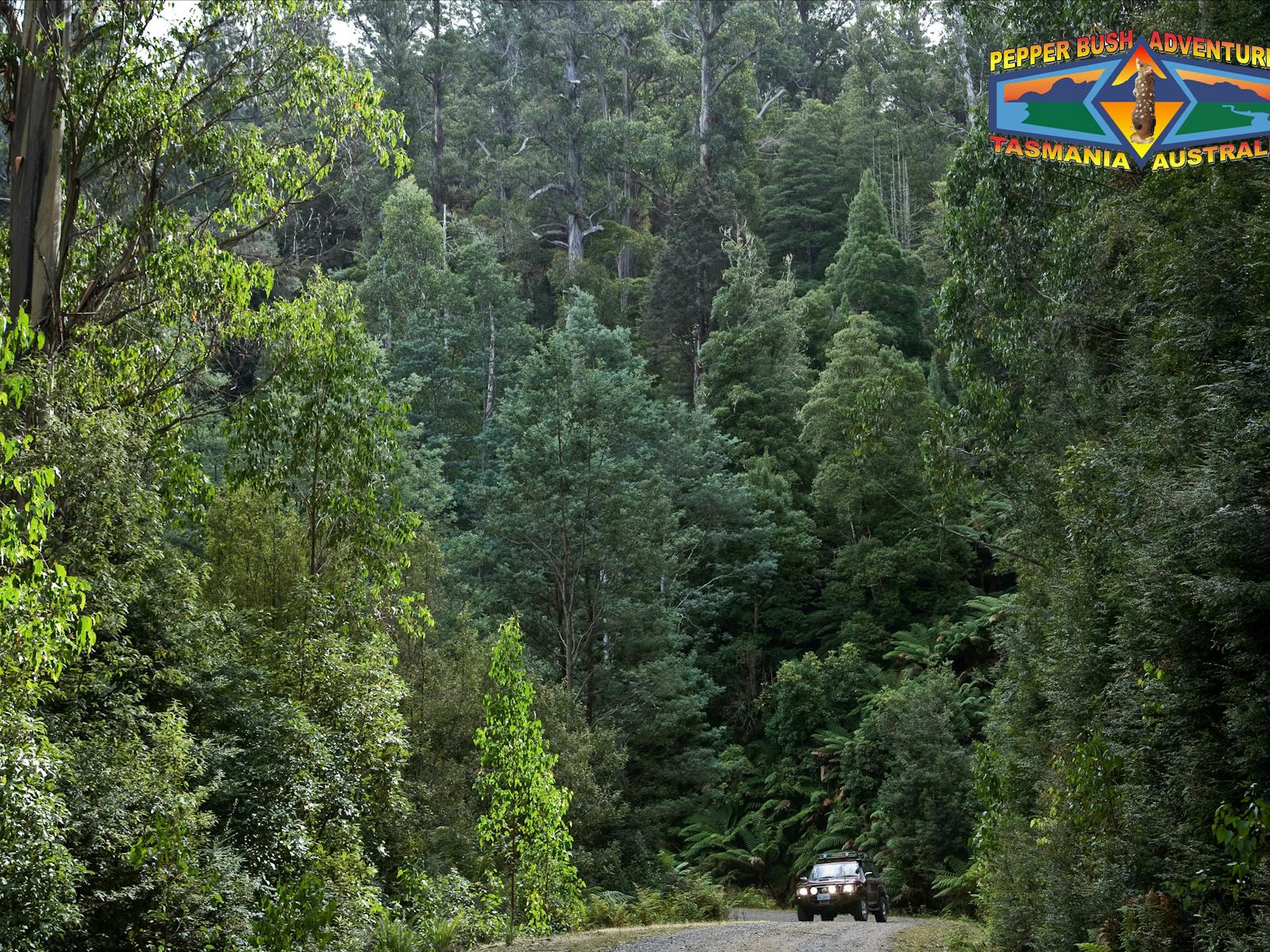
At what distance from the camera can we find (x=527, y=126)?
2484 inches

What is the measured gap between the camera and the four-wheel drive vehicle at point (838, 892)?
2206cm

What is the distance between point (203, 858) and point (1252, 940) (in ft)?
28.2

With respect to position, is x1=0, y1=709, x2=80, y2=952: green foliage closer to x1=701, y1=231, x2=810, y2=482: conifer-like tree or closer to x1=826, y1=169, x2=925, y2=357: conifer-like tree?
x1=701, y1=231, x2=810, y2=482: conifer-like tree

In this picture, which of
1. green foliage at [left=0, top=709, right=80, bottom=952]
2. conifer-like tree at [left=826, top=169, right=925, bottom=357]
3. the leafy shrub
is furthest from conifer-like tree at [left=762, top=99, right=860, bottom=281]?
green foliage at [left=0, top=709, right=80, bottom=952]

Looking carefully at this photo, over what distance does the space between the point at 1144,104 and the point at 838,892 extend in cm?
1521

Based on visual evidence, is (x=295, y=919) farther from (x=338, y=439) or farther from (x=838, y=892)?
(x=838, y=892)

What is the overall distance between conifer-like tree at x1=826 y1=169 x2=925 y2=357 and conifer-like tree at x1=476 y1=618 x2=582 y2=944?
117 feet

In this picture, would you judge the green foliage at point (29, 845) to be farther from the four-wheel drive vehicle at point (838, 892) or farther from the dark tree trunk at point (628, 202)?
the dark tree trunk at point (628, 202)

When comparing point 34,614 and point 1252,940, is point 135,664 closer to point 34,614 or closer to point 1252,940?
point 34,614

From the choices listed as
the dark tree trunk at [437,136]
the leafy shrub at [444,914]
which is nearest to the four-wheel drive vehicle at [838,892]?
the leafy shrub at [444,914]

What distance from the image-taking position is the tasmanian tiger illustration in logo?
36.9 ft

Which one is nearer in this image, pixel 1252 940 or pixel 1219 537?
pixel 1252 940

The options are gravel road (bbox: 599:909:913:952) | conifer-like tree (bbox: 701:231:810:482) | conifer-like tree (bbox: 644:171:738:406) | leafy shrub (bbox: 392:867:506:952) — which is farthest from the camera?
conifer-like tree (bbox: 644:171:738:406)

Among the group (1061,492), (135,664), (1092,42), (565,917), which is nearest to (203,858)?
(135,664)
